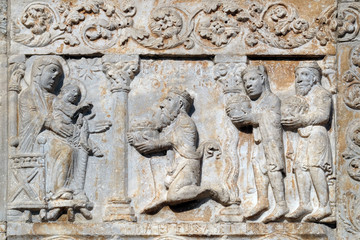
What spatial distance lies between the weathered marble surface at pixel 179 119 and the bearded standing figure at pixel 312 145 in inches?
0.6

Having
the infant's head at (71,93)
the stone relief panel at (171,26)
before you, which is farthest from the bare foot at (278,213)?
the infant's head at (71,93)

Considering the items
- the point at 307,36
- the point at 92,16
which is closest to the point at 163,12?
the point at 92,16

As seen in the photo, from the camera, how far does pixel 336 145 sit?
47.3ft

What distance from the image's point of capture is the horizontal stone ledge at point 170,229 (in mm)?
14148

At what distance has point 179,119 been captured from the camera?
1451 cm

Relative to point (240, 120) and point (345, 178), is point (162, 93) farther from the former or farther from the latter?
point (345, 178)

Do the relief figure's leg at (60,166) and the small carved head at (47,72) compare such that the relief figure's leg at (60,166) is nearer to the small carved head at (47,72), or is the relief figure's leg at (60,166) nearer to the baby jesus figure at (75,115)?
the baby jesus figure at (75,115)

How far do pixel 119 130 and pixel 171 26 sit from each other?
4.62 ft

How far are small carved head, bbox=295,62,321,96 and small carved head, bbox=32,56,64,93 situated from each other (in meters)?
2.84

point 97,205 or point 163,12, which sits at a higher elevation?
point 163,12

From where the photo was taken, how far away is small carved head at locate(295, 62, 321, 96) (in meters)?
14.5

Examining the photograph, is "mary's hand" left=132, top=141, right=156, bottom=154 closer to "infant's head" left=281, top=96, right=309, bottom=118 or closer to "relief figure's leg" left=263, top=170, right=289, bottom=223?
"relief figure's leg" left=263, top=170, right=289, bottom=223

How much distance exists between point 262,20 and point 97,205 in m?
2.98

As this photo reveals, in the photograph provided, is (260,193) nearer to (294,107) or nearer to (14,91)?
(294,107)
